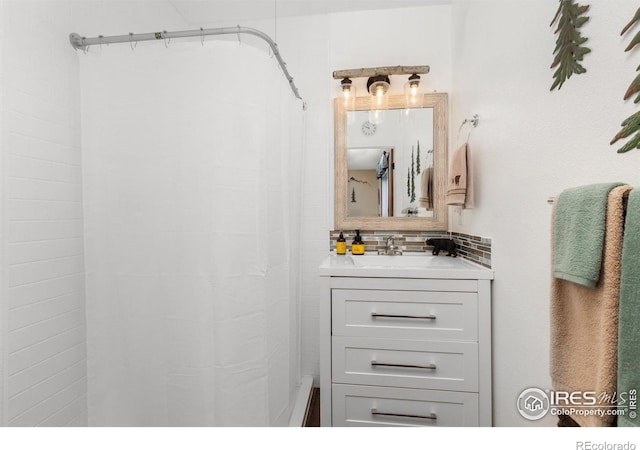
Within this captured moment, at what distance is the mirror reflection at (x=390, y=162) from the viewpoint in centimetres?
176

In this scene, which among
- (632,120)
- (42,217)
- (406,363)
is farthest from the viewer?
(406,363)

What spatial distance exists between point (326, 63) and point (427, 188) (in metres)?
0.99

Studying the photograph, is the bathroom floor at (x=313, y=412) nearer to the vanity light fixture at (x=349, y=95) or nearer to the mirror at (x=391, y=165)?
the mirror at (x=391, y=165)

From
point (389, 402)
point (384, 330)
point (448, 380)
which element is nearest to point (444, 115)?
point (384, 330)

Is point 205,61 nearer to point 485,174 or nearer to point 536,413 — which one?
point 485,174

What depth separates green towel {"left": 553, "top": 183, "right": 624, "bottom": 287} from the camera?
52 centimetres

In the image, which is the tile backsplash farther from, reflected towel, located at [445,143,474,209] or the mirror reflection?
reflected towel, located at [445,143,474,209]

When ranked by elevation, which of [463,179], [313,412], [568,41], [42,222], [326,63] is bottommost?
[313,412]

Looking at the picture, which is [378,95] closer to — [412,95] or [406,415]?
[412,95]

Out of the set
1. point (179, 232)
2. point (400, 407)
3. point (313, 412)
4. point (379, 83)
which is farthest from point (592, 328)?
point (379, 83)

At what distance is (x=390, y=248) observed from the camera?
5.77 feet

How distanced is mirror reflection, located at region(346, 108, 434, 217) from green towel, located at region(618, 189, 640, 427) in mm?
1300

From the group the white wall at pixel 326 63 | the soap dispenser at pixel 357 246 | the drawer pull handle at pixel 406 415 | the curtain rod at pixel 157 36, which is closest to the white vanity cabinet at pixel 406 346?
the drawer pull handle at pixel 406 415

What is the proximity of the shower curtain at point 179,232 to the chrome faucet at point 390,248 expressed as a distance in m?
0.83
